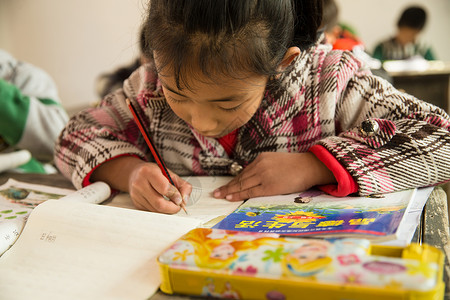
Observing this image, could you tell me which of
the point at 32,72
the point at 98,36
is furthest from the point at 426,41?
the point at 32,72

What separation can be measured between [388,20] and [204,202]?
3529mm

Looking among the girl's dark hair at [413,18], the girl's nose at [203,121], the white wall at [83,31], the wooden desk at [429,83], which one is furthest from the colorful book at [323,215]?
the girl's dark hair at [413,18]

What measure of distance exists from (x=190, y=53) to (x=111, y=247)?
0.25 metres

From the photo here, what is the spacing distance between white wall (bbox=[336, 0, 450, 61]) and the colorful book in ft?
11.0

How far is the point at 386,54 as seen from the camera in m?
3.56

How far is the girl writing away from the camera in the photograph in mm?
587

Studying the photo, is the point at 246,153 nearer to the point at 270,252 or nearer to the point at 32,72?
the point at 270,252

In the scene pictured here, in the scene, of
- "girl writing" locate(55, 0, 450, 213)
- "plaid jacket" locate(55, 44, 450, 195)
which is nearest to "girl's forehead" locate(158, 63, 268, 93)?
"girl writing" locate(55, 0, 450, 213)

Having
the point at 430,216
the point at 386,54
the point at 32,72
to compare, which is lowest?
the point at 386,54

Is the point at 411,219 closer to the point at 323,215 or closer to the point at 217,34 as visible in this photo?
the point at 323,215

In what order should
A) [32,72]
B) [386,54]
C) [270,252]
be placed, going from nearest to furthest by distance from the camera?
[270,252], [32,72], [386,54]

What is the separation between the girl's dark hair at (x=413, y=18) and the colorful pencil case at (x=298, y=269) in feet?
11.6

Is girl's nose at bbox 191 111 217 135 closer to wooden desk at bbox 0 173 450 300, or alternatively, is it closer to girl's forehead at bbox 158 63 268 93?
girl's forehead at bbox 158 63 268 93

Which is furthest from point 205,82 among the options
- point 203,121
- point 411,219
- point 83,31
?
point 83,31
